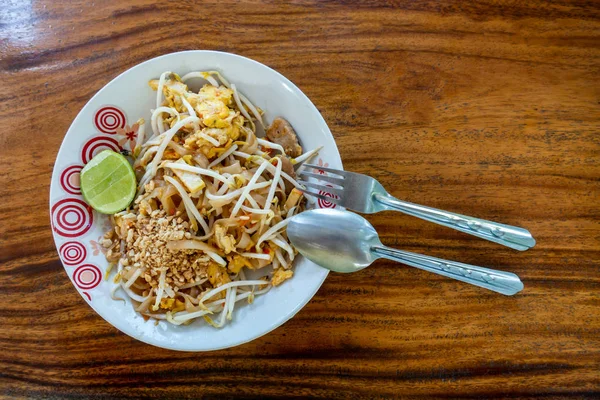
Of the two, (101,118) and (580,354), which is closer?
(101,118)

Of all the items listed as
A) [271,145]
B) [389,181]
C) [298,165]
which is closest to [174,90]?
[271,145]

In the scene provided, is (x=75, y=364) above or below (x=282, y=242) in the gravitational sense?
below

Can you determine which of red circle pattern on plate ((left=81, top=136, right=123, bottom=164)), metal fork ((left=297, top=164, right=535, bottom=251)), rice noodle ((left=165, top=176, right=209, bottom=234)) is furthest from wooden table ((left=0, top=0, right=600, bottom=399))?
rice noodle ((left=165, top=176, right=209, bottom=234))

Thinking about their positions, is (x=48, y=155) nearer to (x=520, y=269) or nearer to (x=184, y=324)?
(x=184, y=324)

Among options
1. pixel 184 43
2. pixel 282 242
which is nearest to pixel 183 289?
pixel 282 242

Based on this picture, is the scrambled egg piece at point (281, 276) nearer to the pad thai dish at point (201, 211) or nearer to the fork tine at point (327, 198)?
the pad thai dish at point (201, 211)

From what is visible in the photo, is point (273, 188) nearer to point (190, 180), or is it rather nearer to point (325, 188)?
point (325, 188)
